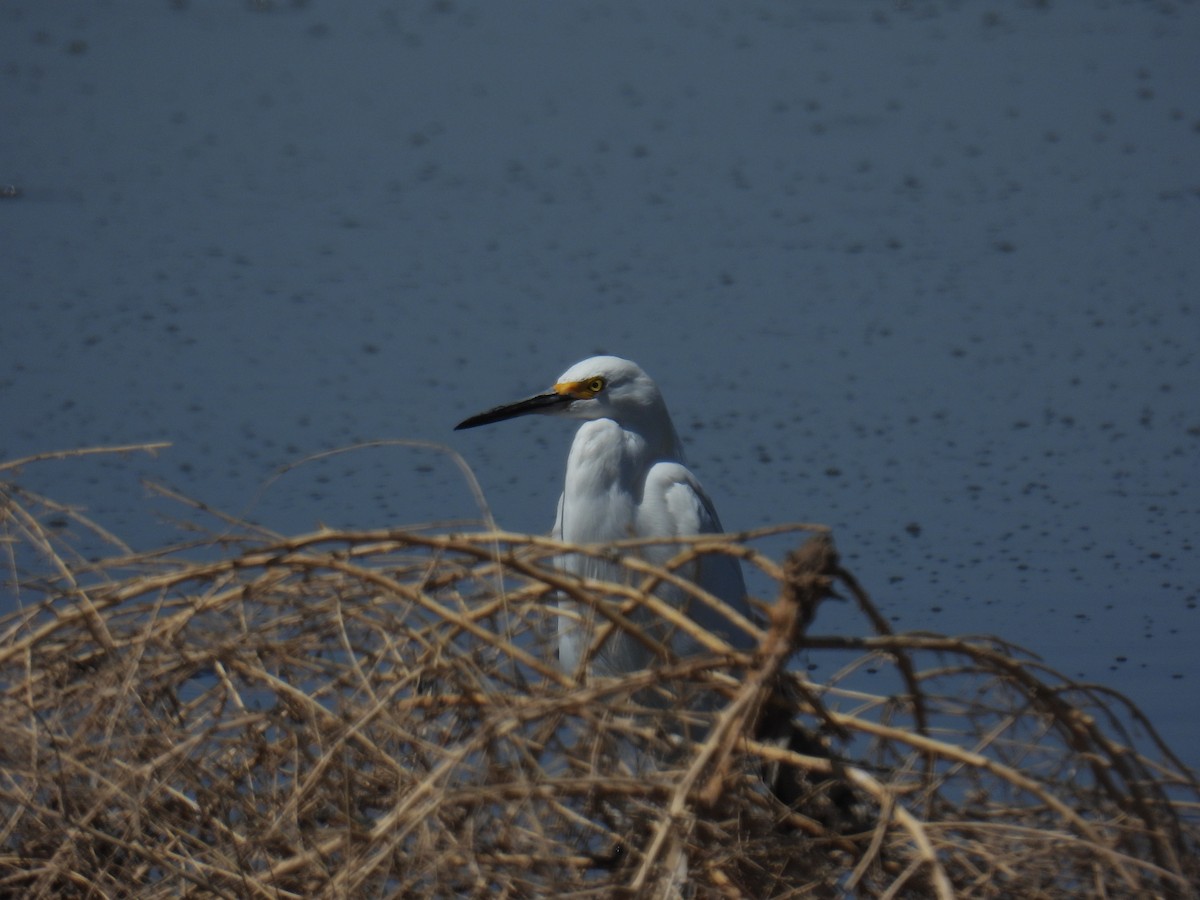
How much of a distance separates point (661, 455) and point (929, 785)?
143 cm

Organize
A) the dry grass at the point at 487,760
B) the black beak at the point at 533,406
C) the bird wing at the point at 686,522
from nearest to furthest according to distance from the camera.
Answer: the dry grass at the point at 487,760
the bird wing at the point at 686,522
the black beak at the point at 533,406

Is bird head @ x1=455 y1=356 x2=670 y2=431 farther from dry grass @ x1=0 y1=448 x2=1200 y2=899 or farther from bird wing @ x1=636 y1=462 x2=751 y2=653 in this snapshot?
dry grass @ x1=0 y1=448 x2=1200 y2=899

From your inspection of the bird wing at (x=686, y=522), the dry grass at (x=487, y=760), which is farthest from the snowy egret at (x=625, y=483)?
the dry grass at (x=487, y=760)

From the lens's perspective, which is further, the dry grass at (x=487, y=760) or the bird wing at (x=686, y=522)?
the bird wing at (x=686, y=522)

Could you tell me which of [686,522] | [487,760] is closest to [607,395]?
[686,522]

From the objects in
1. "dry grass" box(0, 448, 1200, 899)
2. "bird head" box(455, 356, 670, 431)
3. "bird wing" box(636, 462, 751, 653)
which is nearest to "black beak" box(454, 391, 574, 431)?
"bird head" box(455, 356, 670, 431)

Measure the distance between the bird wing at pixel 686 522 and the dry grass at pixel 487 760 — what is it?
3.02 feet

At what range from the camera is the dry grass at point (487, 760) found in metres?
1.56

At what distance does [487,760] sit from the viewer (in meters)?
1.56

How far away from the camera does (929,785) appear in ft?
5.34

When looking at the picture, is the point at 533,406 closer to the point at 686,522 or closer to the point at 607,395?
the point at 607,395

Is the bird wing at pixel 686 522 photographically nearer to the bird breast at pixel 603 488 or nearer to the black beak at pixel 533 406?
the bird breast at pixel 603 488

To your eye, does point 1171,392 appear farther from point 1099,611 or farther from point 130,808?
point 130,808

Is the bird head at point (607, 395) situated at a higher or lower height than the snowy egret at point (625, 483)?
higher
